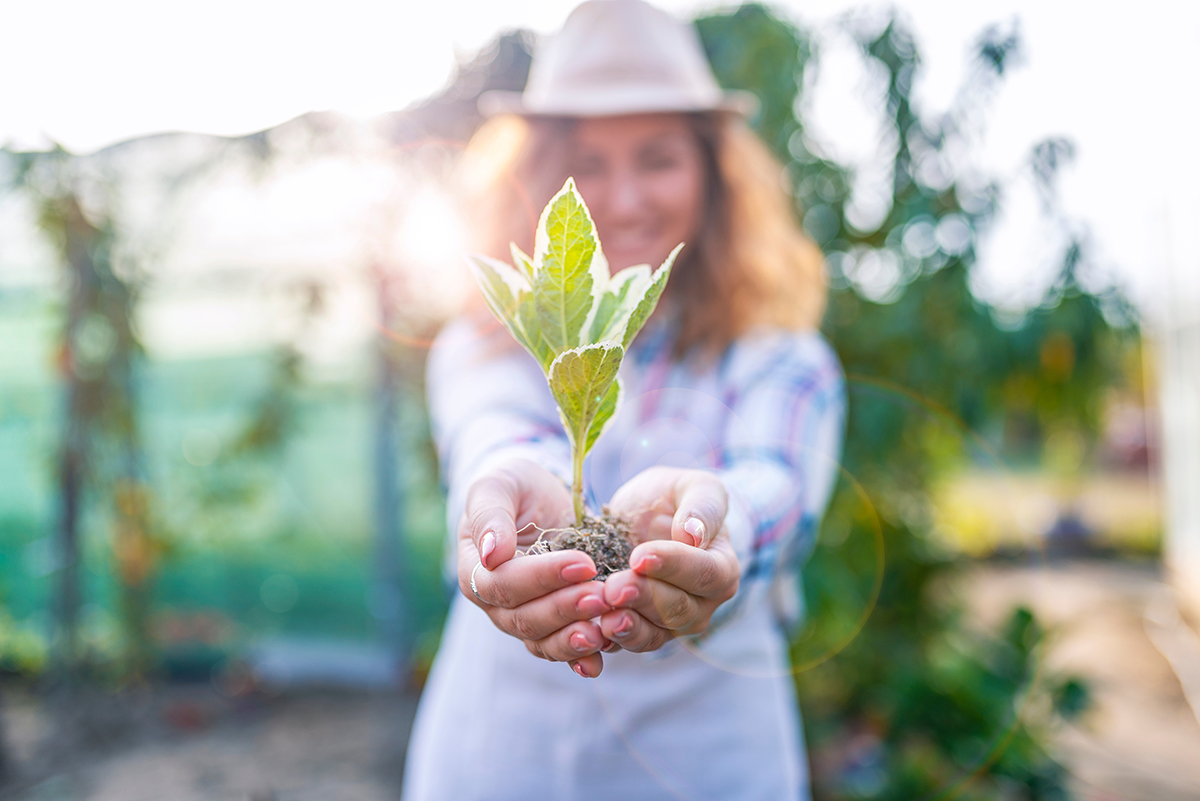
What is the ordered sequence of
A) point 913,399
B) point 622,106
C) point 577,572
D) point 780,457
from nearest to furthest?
1. point 577,572
2. point 780,457
3. point 622,106
4. point 913,399

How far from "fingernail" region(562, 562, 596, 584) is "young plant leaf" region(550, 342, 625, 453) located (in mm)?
146

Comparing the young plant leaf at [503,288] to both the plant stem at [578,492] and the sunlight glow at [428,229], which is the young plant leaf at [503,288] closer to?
the plant stem at [578,492]

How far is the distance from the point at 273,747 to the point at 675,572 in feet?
10.8

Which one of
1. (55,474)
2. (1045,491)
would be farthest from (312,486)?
(1045,491)

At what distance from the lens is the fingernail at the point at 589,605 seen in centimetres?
72

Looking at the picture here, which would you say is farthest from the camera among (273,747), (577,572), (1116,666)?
(1116,666)

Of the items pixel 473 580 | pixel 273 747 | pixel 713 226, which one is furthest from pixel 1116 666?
pixel 473 580

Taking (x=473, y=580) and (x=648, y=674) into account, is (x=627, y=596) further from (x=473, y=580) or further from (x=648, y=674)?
(x=648, y=674)

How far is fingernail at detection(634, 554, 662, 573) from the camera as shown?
0.72 m

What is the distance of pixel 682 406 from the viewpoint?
157cm

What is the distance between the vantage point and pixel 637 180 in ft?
5.17

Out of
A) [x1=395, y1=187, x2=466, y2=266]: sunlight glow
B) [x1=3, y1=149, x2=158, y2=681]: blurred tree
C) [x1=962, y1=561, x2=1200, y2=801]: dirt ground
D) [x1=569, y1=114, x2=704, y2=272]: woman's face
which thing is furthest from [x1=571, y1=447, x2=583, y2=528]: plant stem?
[x1=3, y1=149, x2=158, y2=681]: blurred tree

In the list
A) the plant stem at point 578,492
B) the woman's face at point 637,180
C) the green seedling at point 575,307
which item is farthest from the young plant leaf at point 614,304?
the woman's face at point 637,180

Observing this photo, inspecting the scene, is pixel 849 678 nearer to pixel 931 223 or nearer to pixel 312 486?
pixel 931 223
